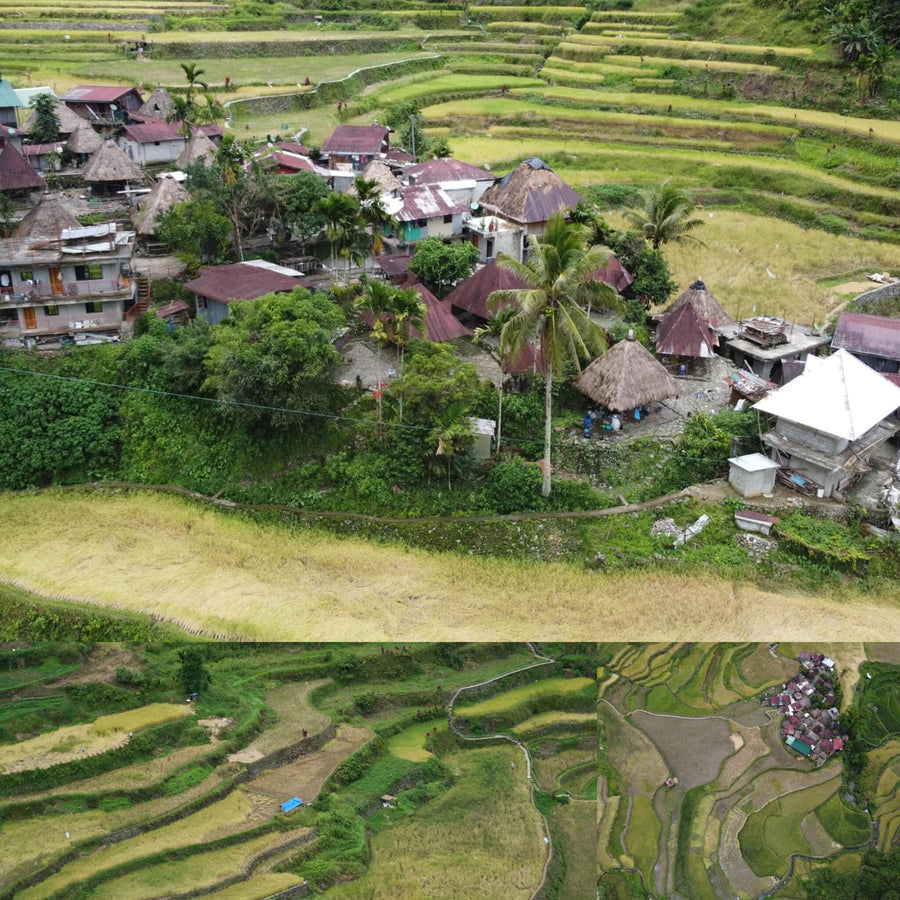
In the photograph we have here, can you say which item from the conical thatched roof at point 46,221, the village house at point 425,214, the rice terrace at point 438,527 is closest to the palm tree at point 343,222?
the rice terrace at point 438,527

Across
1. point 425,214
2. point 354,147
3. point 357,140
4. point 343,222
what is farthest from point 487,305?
point 357,140

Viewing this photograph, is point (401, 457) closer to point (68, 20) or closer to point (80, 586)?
point (80, 586)

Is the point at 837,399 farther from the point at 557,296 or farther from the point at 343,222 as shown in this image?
the point at 343,222

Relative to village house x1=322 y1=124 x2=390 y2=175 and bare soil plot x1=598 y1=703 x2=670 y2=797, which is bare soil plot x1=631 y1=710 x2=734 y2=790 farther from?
village house x1=322 y1=124 x2=390 y2=175

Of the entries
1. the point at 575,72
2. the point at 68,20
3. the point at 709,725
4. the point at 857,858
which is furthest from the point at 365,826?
the point at 68,20

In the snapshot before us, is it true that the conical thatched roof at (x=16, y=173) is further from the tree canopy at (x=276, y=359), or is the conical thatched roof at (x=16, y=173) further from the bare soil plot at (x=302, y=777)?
the bare soil plot at (x=302, y=777)

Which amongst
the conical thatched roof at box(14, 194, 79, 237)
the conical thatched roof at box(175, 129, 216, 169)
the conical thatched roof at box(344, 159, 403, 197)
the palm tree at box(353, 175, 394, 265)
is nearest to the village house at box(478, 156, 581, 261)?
the conical thatched roof at box(344, 159, 403, 197)
